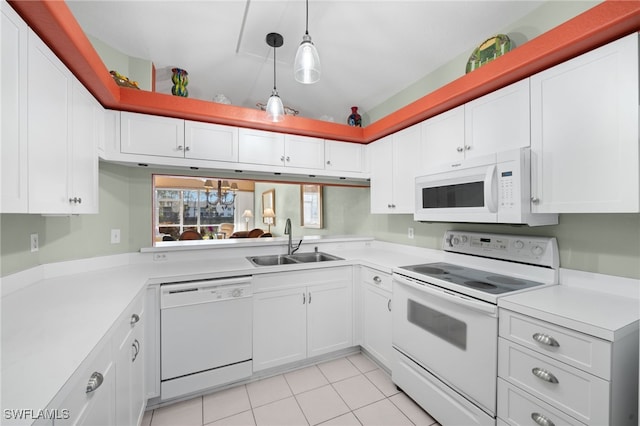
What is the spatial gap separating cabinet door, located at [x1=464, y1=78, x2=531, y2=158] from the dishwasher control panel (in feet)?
6.37

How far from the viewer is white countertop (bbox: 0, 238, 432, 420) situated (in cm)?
73

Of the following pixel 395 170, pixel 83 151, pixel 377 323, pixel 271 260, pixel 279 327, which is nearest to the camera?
pixel 83 151

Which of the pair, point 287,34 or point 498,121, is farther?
point 287,34

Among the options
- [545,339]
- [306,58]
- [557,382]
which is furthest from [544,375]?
[306,58]

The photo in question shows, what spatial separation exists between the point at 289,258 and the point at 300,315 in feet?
2.11

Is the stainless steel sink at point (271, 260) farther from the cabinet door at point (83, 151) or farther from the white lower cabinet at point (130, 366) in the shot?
the cabinet door at point (83, 151)

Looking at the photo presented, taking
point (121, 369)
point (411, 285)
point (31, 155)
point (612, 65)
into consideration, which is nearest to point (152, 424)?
point (121, 369)

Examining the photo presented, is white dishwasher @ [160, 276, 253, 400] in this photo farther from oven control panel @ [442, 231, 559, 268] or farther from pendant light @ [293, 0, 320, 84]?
oven control panel @ [442, 231, 559, 268]

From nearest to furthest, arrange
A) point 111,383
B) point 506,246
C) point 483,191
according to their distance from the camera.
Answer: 1. point 111,383
2. point 483,191
3. point 506,246

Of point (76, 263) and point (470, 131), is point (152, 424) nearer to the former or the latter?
point (76, 263)

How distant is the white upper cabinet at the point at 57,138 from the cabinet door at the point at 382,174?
2336 mm

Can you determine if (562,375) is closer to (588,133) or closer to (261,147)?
(588,133)

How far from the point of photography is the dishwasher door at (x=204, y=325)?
185 centimetres

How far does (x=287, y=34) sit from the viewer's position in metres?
2.05
